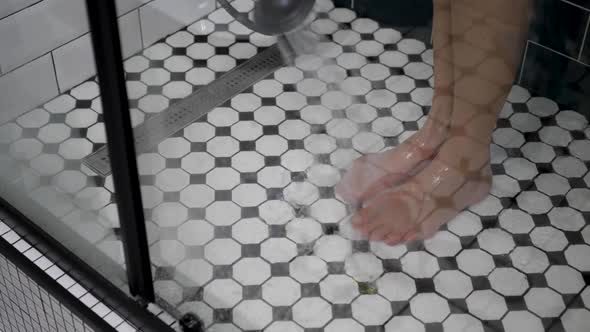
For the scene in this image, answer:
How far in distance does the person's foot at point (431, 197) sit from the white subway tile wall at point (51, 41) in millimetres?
397

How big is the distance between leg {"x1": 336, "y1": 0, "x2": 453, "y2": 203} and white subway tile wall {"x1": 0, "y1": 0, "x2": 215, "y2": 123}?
34 centimetres

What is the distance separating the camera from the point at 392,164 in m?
1.38

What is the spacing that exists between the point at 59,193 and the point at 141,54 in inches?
14.0

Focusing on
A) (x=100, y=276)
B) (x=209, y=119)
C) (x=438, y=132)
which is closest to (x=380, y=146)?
(x=438, y=132)

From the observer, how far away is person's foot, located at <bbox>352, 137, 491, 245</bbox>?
1.29 metres

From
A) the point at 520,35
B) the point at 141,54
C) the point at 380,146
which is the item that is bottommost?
the point at 380,146

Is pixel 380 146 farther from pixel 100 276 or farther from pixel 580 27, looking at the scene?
pixel 100 276

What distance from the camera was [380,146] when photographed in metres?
1.39

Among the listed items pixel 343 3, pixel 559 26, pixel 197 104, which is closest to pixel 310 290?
pixel 197 104

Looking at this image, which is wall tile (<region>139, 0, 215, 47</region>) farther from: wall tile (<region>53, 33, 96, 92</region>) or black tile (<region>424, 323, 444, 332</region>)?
black tile (<region>424, 323, 444, 332</region>)

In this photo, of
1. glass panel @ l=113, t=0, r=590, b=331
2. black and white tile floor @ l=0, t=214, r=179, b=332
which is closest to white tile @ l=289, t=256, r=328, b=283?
glass panel @ l=113, t=0, r=590, b=331

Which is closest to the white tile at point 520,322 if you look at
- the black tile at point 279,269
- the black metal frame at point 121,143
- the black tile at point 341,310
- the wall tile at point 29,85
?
the black tile at point 341,310

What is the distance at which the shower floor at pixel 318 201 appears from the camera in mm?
1390

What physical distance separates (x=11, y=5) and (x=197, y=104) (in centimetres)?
33
